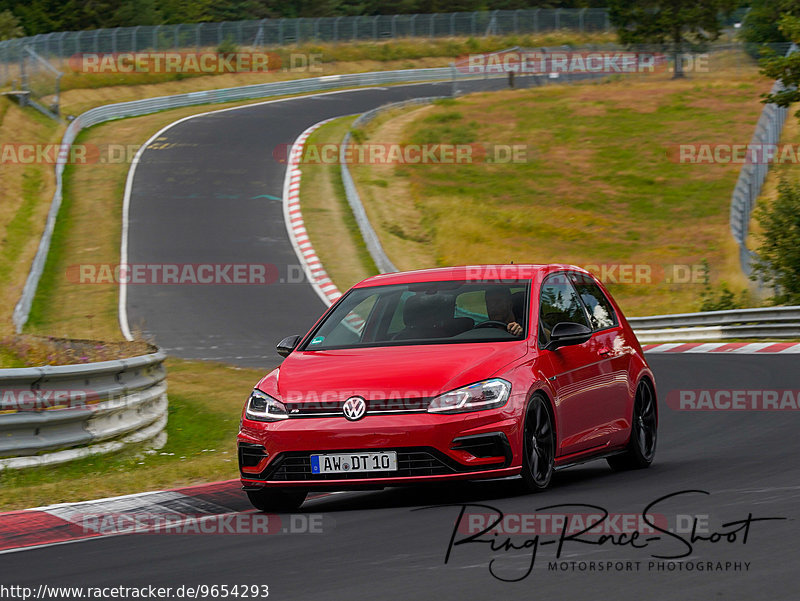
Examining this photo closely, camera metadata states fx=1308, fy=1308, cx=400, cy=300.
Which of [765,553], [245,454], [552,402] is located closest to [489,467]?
[552,402]

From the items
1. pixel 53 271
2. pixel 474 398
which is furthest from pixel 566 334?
pixel 53 271

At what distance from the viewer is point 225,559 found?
665cm

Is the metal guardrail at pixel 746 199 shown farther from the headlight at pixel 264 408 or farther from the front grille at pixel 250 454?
the front grille at pixel 250 454

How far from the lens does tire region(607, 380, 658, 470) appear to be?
9.88 meters

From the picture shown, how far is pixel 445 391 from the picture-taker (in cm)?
789

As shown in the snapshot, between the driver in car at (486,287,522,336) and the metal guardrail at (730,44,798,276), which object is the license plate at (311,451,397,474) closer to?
the driver in car at (486,287,522,336)

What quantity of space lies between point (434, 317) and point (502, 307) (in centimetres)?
47

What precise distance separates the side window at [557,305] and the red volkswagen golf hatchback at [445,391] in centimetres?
1

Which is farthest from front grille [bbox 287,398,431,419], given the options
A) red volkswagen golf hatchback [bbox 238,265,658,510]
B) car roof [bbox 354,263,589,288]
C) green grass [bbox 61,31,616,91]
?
green grass [bbox 61,31,616,91]

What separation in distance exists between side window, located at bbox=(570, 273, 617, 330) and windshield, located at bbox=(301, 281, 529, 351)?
2.88 ft

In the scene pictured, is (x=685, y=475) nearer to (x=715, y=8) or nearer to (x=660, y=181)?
(x=660, y=181)

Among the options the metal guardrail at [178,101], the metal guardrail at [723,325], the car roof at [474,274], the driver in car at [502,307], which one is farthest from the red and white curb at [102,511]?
the metal guardrail at [723,325]

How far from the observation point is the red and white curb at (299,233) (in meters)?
27.9

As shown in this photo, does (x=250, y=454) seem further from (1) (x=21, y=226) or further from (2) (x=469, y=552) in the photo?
(1) (x=21, y=226)
